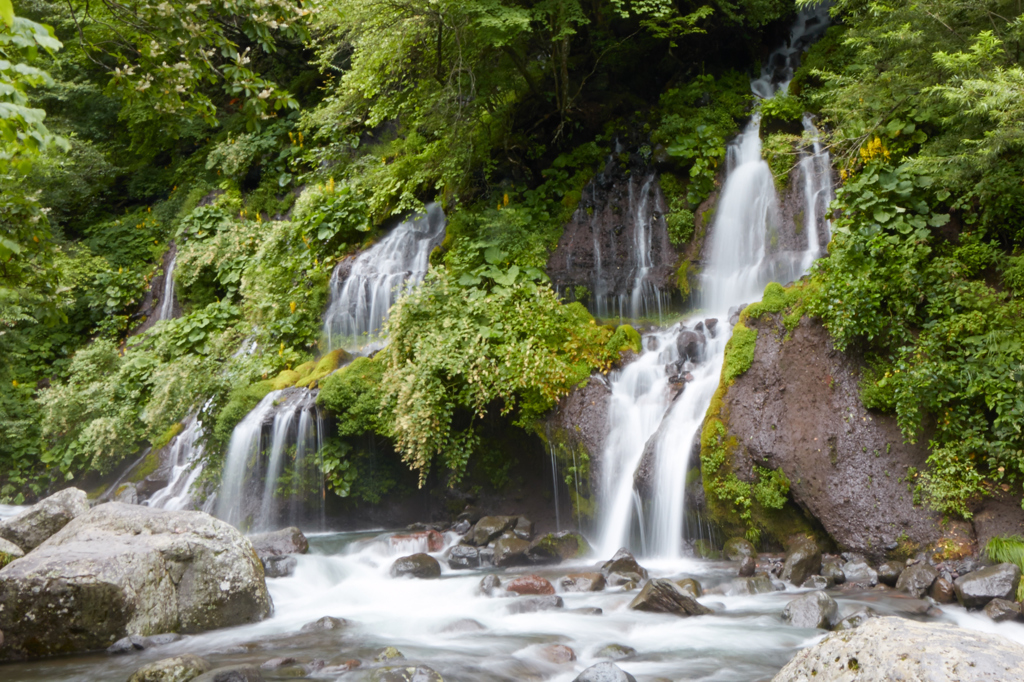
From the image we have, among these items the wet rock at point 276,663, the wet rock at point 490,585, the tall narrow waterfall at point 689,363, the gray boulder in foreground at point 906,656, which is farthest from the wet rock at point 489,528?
the gray boulder in foreground at point 906,656

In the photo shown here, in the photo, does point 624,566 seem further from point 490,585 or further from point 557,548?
point 490,585

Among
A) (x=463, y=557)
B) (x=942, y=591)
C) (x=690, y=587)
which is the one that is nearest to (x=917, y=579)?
(x=942, y=591)

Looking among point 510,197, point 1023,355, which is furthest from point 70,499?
point 1023,355

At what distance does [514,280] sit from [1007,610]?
283 inches

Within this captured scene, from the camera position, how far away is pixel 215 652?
5.41 metres

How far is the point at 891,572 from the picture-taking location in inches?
247

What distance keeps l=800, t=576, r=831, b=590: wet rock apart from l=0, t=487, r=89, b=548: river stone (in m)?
7.51

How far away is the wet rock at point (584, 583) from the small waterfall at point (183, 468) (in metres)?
6.88

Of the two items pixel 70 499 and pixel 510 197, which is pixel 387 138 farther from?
pixel 70 499

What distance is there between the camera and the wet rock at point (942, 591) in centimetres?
576

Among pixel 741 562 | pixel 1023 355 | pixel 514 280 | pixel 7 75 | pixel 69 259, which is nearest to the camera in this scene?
pixel 7 75

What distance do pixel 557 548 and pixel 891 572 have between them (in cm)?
362

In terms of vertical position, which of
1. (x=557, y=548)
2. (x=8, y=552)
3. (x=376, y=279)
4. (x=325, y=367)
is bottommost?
(x=557, y=548)

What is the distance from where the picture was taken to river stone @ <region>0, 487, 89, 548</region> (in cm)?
727
